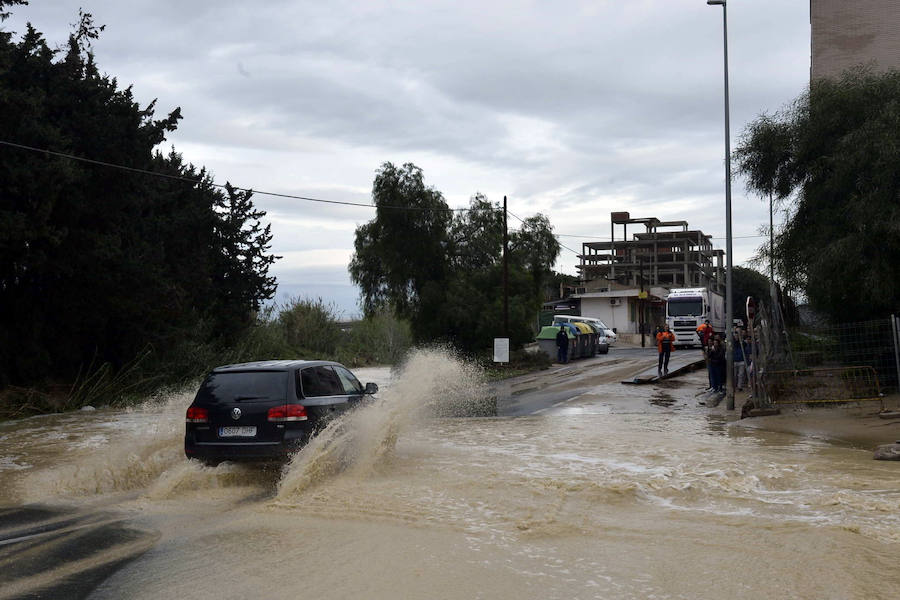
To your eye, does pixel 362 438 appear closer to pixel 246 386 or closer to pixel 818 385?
pixel 246 386

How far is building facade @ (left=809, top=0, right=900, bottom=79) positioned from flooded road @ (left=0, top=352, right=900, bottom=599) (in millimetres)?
22828

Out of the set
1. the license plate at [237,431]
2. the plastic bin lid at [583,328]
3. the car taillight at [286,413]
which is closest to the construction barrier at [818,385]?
the car taillight at [286,413]

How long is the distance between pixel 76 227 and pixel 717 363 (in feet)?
54.9

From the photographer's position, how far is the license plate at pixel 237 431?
1031 centimetres

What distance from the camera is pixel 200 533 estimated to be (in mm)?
7953

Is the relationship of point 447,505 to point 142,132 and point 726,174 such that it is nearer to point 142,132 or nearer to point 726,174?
point 726,174

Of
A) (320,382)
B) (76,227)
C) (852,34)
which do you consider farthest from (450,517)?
(852,34)

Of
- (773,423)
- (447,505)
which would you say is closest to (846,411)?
(773,423)

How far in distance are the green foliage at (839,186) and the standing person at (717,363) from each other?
2.58 m

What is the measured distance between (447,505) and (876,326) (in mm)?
13537

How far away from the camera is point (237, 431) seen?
10359 mm

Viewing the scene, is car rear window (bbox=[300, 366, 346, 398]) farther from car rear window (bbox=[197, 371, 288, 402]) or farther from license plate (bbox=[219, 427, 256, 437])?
license plate (bbox=[219, 427, 256, 437])

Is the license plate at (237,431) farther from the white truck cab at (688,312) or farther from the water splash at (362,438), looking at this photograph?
the white truck cab at (688,312)

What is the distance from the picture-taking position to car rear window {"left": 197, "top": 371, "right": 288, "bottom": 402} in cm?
1051
